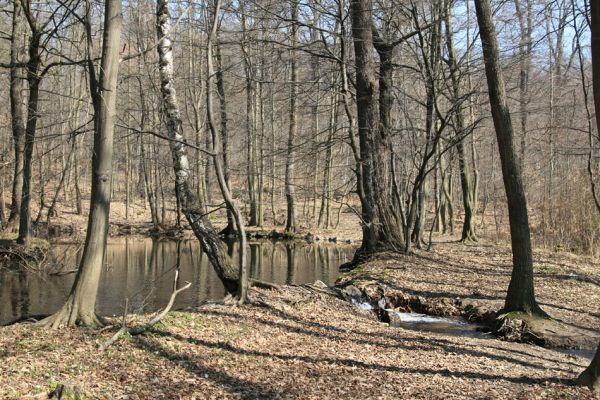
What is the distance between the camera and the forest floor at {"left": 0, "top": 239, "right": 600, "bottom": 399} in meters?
5.45

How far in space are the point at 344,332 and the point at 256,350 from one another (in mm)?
1924

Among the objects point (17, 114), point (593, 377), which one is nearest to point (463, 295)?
A: point (593, 377)

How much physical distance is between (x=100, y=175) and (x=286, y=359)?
324cm

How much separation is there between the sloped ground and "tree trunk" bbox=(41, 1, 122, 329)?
0.45 meters

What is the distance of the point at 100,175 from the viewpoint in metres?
6.88

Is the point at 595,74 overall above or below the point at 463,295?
above

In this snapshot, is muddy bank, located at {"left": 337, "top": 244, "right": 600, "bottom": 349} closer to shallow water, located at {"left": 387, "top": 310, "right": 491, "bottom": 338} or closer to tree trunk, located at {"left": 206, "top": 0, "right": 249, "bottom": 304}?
shallow water, located at {"left": 387, "top": 310, "right": 491, "bottom": 338}

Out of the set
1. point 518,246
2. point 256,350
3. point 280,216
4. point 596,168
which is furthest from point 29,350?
point 280,216

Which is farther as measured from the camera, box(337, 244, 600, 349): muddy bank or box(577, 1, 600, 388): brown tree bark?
A: box(337, 244, 600, 349): muddy bank

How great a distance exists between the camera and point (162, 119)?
973 cm

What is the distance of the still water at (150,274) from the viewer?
11492 mm

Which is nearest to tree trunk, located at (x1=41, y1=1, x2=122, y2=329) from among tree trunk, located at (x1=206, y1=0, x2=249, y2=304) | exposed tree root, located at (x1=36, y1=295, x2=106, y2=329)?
exposed tree root, located at (x1=36, y1=295, x2=106, y2=329)

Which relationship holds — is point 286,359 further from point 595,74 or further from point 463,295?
point 463,295

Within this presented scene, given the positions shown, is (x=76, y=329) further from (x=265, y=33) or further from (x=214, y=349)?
(x=265, y=33)
